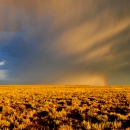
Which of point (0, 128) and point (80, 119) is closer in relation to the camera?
point (0, 128)

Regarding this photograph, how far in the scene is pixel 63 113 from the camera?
14766 mm

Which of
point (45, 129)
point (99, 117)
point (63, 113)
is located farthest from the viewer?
point (63, 113)

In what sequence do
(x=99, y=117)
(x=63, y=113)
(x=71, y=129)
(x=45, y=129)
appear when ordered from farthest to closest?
(x=63, y=113)
(x=99, y=117)
(x=45, y=129)
(x=71, y=129)

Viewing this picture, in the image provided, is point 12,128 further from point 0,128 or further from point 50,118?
point 50,118

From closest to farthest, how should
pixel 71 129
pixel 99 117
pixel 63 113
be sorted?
pixel 71 129, pixel 99 117, pixel 63 113

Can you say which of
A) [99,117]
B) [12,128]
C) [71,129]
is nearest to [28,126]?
[12,128]

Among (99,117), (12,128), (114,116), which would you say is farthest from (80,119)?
(12,128)

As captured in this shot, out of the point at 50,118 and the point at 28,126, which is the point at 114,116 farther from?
the point at 28,126

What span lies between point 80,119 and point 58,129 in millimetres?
3012

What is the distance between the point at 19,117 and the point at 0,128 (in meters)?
2.45

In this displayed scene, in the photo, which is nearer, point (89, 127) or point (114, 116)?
point (89, 127)

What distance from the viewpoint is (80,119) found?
13180mm

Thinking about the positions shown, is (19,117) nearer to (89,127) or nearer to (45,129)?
(45,129)

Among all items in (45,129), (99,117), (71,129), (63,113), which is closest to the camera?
(71,129)
